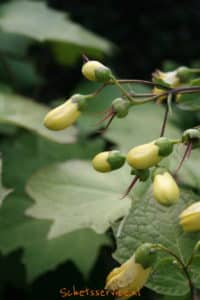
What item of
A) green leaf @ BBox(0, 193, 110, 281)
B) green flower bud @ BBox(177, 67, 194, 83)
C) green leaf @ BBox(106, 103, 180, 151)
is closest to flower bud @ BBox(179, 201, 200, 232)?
green flower bud @ BBox(177, 67, 194, 83)

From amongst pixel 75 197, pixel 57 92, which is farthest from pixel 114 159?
pixel 57 92

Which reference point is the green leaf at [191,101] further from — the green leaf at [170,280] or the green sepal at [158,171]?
the green leaf at [170,280]

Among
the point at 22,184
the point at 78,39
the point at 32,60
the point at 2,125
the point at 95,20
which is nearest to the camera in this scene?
the point at 22,184

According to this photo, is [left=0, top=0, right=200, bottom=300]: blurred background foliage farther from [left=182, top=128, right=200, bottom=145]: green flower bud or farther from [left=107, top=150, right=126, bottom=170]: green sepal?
[left=182, top=128, right=200, bottom=145]: green flower bud

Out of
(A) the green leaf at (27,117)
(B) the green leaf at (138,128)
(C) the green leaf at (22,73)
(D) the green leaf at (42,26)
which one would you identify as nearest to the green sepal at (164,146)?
(A) the green leaf at (27,117)

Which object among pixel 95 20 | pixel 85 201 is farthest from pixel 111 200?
pixel 95 20

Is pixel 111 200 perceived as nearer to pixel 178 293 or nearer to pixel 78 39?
pixel 178 293
